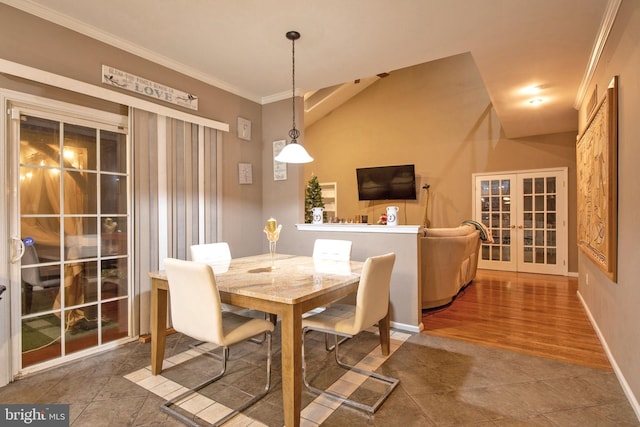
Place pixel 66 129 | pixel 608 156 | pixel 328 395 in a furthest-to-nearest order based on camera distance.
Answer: pixel 66 129 < pixel 608 156 < pixel 328 395

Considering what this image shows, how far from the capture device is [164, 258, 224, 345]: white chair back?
6.06ft

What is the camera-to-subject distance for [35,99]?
2436 millimetres

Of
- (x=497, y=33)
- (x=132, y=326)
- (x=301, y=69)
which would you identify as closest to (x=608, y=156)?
(x=497, y=33)

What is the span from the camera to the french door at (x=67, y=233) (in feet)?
7.93

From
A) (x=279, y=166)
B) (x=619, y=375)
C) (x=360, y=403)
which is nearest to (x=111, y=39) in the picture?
(x=279, y=166)

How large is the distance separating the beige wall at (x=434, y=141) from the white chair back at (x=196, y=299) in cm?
617

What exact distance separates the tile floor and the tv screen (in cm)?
484

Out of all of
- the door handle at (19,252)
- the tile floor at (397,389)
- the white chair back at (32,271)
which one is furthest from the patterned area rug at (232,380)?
the door handle at (19,252)

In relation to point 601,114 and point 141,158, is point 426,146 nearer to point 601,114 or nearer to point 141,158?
point 601,114

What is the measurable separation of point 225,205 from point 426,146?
16.6 feet

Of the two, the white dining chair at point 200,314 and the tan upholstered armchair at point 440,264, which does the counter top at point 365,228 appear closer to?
the tan upholstered armchair at point 440,264

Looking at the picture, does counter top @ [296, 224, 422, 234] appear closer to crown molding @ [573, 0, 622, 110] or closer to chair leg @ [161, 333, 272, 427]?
chair leg @ [161, 333, 272, 427]

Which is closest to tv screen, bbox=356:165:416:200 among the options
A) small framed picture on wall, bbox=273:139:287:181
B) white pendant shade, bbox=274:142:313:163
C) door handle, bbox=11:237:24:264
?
small framed picture on wall, bbox=273:139:287:181

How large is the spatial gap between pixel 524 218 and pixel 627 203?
15.6ft
